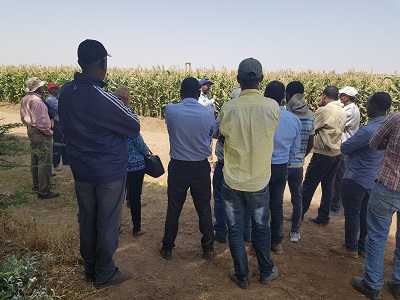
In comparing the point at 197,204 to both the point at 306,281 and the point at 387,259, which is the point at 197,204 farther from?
the point at 387,259

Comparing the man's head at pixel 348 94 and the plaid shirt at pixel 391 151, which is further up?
the man's head at pixel 348 94

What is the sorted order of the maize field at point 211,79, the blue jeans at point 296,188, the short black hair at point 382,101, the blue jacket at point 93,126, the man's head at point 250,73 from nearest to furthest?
the blue jacket at point 93,126 → the man's head at point 250,73 → the short black hair at point 382,101 → the blue jeans at point 296,188 → the maize field at point 211,79

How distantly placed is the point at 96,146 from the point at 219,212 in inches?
82.9

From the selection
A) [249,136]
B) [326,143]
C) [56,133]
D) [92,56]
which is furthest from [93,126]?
[56,133]

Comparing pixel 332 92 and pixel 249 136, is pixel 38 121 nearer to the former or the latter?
pixel 249 136

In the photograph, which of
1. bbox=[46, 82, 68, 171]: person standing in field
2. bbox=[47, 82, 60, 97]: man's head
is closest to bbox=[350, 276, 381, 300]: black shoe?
bbox=[46, 82, 68, 171]: person standing in field

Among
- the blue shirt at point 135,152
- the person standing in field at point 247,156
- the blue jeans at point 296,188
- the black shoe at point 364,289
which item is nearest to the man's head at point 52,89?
the blue shirt at point 135,152

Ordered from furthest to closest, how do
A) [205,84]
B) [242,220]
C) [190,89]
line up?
[205,84]
[190,89]
[242,220]

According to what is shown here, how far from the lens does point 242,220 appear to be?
338cm

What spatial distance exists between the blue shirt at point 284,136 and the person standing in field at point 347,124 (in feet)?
6.92

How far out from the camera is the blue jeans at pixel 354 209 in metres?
4.04

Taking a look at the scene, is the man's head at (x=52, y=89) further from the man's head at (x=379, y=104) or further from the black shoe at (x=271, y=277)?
the man's head at (x=379, y=104)

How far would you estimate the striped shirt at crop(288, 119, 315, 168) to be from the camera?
4391mm

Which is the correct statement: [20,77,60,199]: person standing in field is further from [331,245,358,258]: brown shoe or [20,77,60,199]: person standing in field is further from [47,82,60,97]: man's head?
[331,245,358,258]: brown shoe
